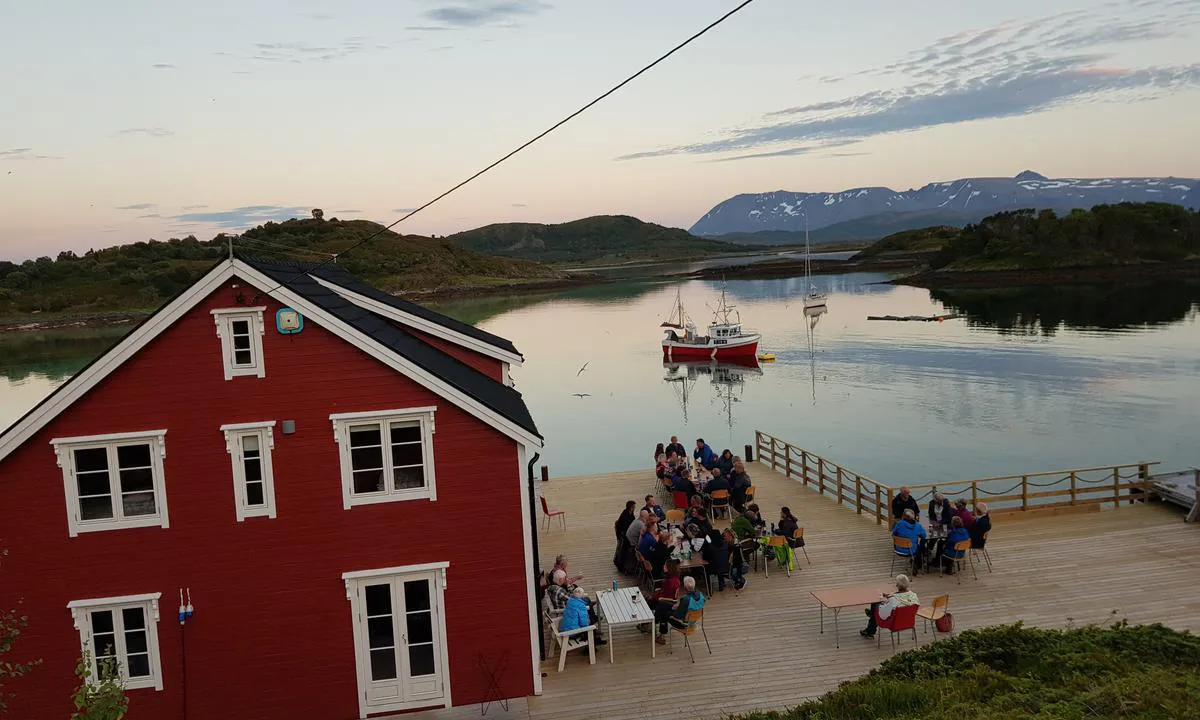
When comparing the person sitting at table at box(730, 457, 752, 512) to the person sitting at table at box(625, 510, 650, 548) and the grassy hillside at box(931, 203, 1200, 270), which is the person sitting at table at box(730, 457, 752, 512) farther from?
the grassy hillside at box(931, 203, 1200, 270)

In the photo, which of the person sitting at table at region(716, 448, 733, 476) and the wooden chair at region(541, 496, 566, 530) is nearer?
the wooden chair at region(541, 496, 566, 530)

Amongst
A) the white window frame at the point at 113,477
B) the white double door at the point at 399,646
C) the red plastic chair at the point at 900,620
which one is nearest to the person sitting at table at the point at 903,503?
the red plastic chair at the point at 900,620

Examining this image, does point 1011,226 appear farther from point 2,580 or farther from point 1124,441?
point 2,580

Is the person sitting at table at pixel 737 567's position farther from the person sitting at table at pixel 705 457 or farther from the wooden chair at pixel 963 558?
the person sitting at table at pixel 705 457

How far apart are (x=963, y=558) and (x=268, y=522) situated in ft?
41.4

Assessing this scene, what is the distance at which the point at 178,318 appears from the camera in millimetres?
11266

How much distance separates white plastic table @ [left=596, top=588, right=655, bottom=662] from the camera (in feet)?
43.3

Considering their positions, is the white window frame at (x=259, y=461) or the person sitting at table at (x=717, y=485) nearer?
the white window frame at (x=259, y=461)

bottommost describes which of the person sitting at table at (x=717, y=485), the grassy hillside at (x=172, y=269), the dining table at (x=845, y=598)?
the dining table at (x=845, y=598)

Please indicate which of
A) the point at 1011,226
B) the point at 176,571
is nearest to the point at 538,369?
the point at 176,571

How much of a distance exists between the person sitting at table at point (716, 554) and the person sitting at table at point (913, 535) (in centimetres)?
352

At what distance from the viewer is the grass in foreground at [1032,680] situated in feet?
27.8

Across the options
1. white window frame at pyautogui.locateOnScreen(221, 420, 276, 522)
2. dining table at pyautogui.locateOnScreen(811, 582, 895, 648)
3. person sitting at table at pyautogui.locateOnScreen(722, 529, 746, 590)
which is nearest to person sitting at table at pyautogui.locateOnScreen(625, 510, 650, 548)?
person sitting at table at pyautogui.locateOnScreen(722, 529, 746, 590)

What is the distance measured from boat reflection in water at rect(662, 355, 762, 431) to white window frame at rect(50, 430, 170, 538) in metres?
36.5
